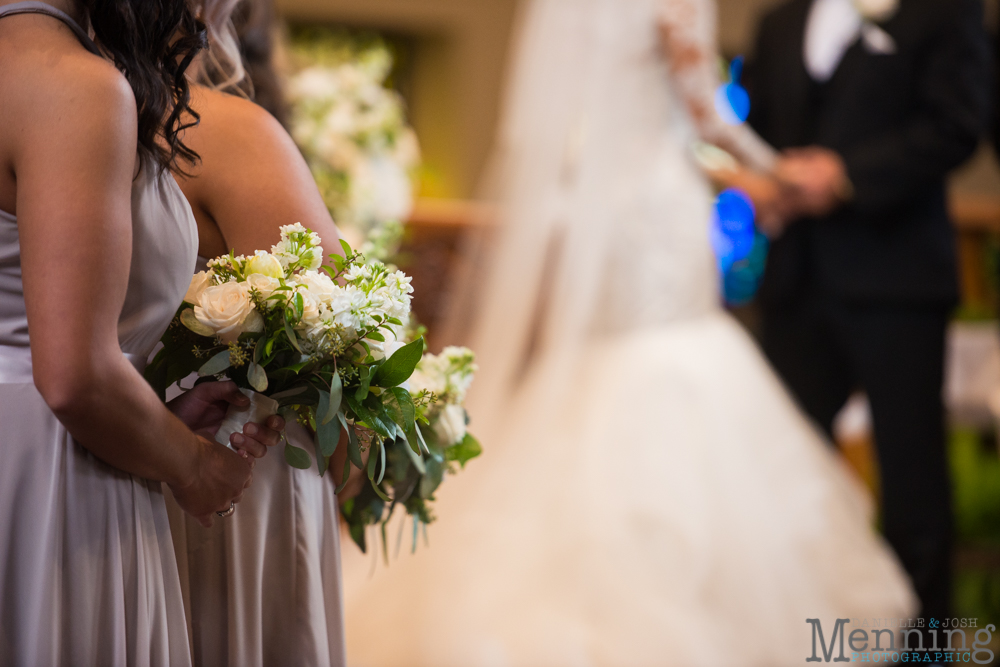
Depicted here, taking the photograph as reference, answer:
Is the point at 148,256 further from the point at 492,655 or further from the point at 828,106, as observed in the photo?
the point at 828,106

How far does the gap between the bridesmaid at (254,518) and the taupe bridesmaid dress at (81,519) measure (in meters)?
0.11

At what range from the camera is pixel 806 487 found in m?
2.73

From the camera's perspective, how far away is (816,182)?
113 inches

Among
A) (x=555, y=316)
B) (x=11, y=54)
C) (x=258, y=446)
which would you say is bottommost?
(x=258, y=446)

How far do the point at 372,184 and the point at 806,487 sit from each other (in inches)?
65.5

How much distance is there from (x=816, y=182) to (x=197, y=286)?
2.28 meters

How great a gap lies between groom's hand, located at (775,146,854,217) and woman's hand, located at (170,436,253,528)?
7.52 feet

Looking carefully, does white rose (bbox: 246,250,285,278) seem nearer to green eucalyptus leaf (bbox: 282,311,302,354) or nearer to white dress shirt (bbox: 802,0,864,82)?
green eucalyptus leaf (bbox: 282,311,302,354)

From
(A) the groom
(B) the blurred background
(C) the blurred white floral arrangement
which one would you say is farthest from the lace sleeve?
(C) the blurred white floral arrangement

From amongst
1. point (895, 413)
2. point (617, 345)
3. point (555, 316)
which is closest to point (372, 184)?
point (555, 316)

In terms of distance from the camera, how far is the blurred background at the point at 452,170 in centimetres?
291

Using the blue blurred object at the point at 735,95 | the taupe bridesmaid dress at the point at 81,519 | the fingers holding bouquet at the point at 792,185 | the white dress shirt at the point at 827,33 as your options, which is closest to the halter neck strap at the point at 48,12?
the taupe bridesmaid dress at the point at 81,519

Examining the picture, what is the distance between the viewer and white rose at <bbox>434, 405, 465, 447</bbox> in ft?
4.47

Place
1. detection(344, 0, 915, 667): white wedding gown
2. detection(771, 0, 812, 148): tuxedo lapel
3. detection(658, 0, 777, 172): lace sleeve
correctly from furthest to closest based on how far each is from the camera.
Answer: detection(771, 0, 812, 148): tuxedo lapel, detection(658, 0, 777, 172): lace sleeve, detection(344, 0, 915, 667): white wedding gown
